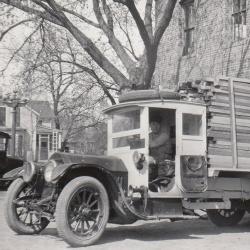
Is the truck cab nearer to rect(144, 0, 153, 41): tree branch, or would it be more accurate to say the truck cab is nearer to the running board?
the running board

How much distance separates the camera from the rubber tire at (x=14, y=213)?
834cm

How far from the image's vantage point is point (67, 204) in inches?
290

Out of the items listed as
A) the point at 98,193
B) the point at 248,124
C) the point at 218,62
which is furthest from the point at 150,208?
the point at 218,62

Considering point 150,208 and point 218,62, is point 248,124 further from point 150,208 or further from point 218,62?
point 218,62

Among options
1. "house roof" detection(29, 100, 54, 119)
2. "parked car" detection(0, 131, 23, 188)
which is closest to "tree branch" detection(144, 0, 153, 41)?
"parked car" detection(0, 131, 23, 188)

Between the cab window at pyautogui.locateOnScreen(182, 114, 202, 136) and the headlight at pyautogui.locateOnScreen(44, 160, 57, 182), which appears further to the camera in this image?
the cab window at pyautogui.locateOnScreen(182, 114, 202, 136)

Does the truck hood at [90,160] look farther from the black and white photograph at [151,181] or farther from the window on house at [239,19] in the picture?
the window on house at [239,19]

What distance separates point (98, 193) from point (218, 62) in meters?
9.43

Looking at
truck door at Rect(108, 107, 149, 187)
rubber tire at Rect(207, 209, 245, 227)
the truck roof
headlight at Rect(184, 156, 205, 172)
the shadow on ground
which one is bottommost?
the shadow on ground

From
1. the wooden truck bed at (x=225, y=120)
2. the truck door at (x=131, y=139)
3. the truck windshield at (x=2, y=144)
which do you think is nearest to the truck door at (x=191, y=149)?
the wooden truck bed at (x=225, y=120)

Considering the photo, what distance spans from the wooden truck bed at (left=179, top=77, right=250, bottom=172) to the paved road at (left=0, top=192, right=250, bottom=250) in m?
1.16

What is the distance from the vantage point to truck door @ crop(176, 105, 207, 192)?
844 cm

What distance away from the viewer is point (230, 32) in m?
15.9

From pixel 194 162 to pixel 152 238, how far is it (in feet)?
4.44
